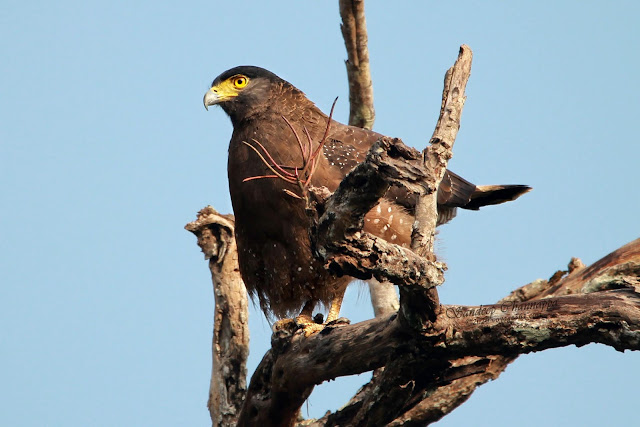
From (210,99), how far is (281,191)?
1.44 metres

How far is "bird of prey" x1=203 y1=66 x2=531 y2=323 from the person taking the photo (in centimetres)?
622

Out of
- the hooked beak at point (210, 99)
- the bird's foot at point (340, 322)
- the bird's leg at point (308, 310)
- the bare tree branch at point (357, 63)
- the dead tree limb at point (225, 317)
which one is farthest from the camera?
the bare tree branch at point (357, 63)

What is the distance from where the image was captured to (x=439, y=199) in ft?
24.4

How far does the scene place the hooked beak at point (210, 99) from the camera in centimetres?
703

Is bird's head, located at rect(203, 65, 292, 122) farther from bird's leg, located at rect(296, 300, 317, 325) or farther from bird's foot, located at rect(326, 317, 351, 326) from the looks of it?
bird's foot, located at rect(326, 317, 351, 326)

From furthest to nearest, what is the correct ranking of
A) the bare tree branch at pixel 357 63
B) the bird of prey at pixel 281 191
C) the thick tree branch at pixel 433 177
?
the bare tree branch at pixel 357 63 < the bird of prey at pixel 281 191 < the thick tree branch at pixel 433 177

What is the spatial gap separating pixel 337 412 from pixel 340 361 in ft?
3.72

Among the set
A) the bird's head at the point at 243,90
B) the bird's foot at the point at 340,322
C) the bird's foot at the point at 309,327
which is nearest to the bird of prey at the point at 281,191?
the bird's head at the point at 243,90

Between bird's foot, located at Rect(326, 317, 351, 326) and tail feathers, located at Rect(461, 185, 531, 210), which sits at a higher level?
tail feathers, located at Rect(461, 185, 531, 210)

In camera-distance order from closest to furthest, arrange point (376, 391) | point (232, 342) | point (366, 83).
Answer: point (376, 391) → point (232, 342) → point (366, 83)

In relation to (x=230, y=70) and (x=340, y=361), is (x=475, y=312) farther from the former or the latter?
(x=230, y=70)

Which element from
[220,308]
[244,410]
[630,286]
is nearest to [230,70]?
[220,308]

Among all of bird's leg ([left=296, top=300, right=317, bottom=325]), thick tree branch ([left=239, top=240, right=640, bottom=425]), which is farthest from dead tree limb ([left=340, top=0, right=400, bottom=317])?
thick tree branch ([left=239, top=240, right=640, bottom=425])

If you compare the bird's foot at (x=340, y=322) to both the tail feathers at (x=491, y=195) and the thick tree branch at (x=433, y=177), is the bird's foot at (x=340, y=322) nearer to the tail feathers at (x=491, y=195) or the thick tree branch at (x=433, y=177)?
the thick tree branch at (x=433, y=177)
